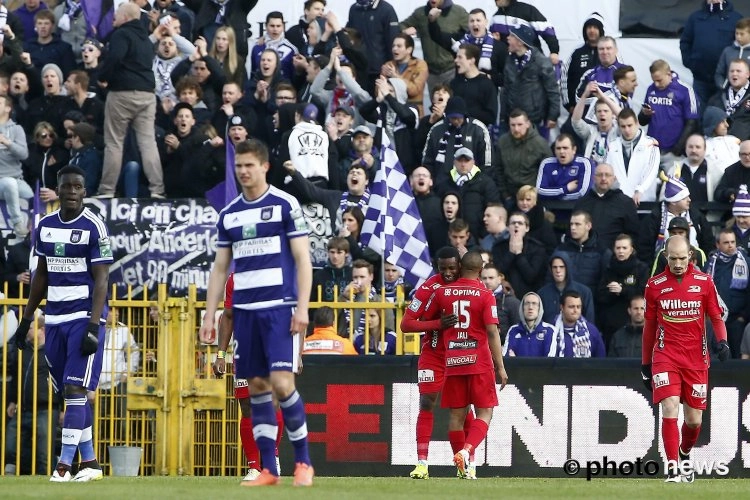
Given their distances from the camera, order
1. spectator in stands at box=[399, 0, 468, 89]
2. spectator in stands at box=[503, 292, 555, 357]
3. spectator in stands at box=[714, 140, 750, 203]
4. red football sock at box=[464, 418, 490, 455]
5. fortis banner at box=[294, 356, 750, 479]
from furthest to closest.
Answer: spectator in stands at box=[399, 0, 468, 89], spectator in stands at box=[714, 140, 750, 203], spectator in stands at box=[503, 292, 555, 357], fortis banner at box=[294, 356, 750, 479], red football sock at box=[464, 418, 490, 455]

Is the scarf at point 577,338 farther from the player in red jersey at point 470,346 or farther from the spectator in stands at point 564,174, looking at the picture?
the spectator in stands at point 564,174

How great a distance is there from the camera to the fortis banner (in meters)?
16.6

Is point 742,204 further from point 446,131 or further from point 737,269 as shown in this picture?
point 446,131

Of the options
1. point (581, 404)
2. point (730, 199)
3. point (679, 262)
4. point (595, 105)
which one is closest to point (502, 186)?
point (595, 105)

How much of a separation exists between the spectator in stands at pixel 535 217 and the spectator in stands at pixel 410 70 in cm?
299

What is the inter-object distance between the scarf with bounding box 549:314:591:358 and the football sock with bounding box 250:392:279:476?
6.47 metres

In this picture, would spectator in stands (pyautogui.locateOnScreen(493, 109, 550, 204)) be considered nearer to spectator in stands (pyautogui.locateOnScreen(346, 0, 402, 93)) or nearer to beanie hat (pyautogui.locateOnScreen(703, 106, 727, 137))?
beanie hat (pyautogui.locateOnScreen(703, 106, 727, 137))

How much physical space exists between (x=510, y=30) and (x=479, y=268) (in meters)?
7.78

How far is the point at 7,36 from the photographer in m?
23.1

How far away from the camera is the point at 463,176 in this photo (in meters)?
20.3

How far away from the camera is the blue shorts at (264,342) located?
11.5 metres

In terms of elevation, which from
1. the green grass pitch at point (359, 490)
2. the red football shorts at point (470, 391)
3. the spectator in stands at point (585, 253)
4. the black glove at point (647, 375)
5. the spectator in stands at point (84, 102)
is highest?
the spectator in stands at point (84, 102)

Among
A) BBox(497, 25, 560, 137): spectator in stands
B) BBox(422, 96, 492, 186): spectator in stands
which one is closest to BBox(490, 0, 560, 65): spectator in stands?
BBox(497, 25, 560, 137): spectator in stands

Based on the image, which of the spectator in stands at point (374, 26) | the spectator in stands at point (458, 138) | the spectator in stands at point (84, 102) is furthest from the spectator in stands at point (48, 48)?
the spectator in stands at point (458, 138)
